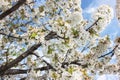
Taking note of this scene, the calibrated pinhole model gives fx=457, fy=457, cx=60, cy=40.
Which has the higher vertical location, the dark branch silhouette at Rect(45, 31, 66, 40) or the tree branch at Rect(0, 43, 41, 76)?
the dark branch silhouette at Rect(45, 31, 66, 40)

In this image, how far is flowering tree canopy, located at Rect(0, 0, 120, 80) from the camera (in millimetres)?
9242

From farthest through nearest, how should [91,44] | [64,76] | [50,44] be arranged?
[91,44] → [50,44] → [64,76]

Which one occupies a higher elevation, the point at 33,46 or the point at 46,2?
the point at 46,2

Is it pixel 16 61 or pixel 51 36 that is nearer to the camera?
pixel 51 36

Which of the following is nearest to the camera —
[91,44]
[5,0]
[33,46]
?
[33,46]

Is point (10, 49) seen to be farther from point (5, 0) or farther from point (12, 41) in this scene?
point (5, 0)

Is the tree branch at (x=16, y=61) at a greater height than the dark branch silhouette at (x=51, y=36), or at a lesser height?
lesser

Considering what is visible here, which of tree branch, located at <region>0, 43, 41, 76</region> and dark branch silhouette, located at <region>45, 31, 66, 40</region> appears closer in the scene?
dark branch silhouette, located at <region>45, 31, 66, 40</region>

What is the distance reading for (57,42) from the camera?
A: 9445 millimetres

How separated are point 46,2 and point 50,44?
309cm

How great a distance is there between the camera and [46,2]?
488 inches

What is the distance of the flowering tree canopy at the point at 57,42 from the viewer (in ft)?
30.3

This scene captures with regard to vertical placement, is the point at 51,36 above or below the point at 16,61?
above

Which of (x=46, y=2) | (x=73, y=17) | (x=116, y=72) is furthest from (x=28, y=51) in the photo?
(x=116, y=72)
